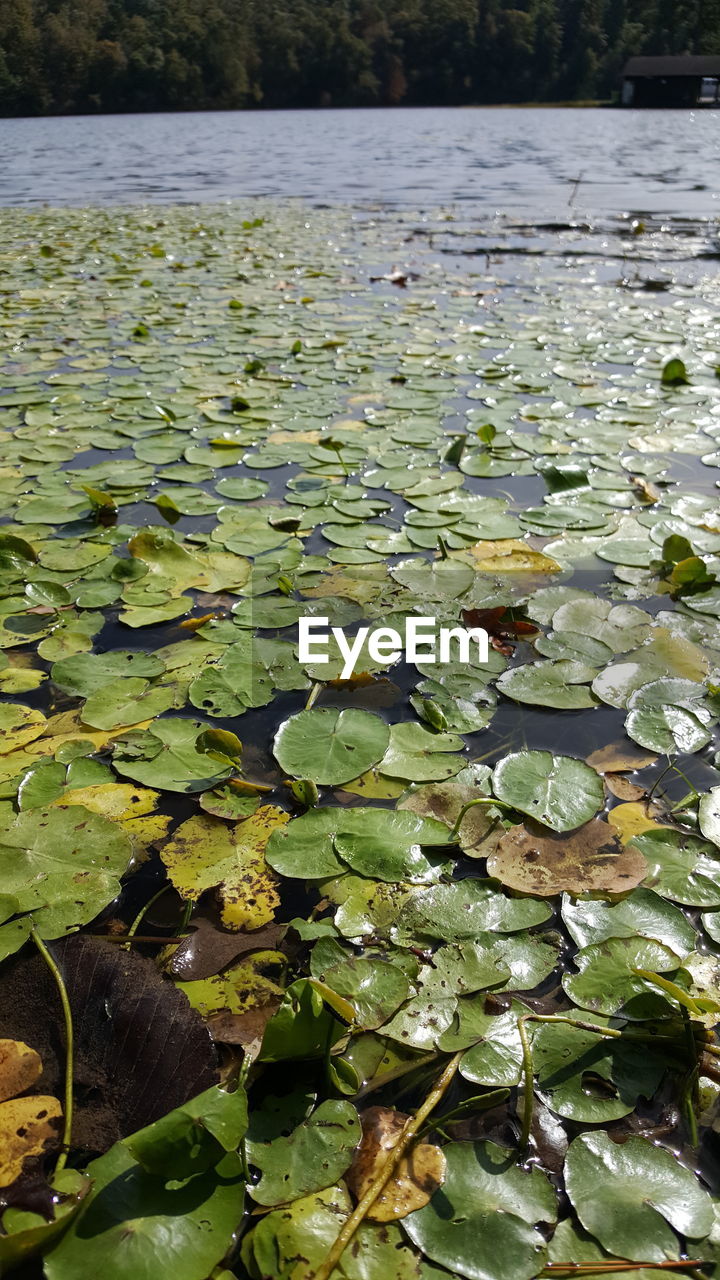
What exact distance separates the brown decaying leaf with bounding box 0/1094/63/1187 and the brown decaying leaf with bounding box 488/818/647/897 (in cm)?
62

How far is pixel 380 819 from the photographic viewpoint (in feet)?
3.99

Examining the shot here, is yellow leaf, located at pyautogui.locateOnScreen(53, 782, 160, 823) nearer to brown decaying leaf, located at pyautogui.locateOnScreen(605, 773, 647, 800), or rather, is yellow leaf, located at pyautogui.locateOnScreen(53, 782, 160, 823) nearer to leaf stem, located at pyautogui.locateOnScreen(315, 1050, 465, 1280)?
leaf stem, located at pyautogui.locateOnScreen(315, 1050, 465, 1280)

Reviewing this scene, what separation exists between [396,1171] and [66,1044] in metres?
0.39

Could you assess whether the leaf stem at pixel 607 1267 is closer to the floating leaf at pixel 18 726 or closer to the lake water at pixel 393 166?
the floating leaf at pixel 18 726

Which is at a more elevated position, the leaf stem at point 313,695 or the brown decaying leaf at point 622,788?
the leaf stem at point 313,695

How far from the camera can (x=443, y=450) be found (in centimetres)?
267

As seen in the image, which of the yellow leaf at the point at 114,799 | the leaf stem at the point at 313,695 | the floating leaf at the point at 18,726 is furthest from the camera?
the leaf stem at the point at 313,695

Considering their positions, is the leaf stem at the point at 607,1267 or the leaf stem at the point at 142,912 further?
the leaf stem at the point at 142,912

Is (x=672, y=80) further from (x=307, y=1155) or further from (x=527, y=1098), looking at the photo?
(x=307, y=1155)

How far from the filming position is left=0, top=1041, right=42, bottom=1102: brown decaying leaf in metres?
0.86

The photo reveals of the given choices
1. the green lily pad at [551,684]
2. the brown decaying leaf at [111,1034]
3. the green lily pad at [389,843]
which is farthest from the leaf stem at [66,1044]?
the green lily pad at [551,684]

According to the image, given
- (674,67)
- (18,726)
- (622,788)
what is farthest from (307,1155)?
(674,67)

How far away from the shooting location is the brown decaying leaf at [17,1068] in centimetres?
86

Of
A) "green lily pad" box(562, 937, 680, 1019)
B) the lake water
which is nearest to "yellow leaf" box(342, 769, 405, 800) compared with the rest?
"green lily pad" box(562, 937, 680, 1019)
